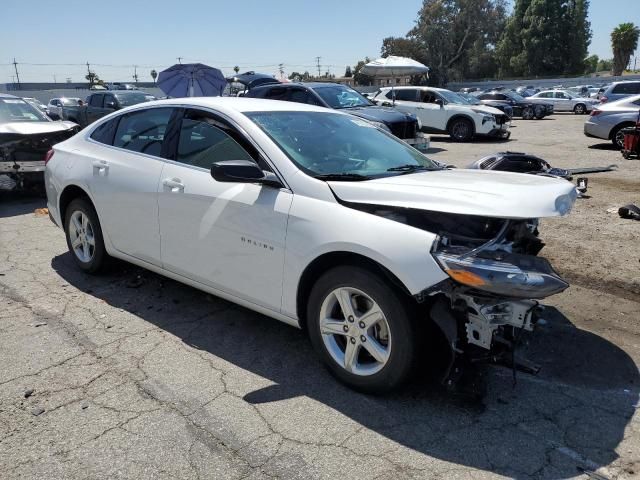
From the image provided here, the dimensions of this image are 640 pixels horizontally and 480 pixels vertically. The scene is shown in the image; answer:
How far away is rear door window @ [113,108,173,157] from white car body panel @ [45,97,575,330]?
0.29 ft

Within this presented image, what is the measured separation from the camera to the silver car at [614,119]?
1411 cm

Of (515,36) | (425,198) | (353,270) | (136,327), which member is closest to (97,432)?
(136,327)

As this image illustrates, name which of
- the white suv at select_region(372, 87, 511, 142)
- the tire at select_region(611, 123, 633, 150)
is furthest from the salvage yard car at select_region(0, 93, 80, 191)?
the tire at select_region(611, 123, 633, 150)

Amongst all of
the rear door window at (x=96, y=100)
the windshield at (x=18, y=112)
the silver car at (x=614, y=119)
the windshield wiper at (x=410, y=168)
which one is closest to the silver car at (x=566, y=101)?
the silver car at (x=614, y=119)

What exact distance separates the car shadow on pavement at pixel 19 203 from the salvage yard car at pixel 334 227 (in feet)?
14.2

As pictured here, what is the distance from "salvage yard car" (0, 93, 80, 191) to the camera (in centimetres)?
810

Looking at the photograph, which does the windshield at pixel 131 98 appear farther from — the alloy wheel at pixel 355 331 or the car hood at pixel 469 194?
the alloy wheel at pixel 355 331

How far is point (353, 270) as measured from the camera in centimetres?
297

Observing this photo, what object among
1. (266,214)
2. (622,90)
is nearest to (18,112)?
(266,214)

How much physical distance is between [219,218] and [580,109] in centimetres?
3440

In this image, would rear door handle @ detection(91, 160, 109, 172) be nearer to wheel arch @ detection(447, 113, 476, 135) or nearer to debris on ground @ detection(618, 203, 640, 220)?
debris on ground @ detection(618, 203, 640, 220)

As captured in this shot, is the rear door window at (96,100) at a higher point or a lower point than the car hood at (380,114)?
higher

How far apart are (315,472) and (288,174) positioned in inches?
69.1

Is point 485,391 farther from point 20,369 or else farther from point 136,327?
point 20,369
